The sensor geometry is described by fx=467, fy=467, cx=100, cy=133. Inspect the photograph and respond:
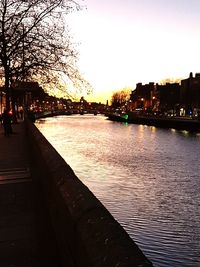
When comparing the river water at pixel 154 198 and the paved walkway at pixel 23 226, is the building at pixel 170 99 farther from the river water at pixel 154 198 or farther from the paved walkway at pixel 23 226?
the paved walkway at pixel 23 226

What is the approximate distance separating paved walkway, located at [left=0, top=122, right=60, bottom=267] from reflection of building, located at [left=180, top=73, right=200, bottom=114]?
122369mm

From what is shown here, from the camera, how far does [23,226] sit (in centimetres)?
815

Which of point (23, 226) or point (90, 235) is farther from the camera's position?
point (23, 226)

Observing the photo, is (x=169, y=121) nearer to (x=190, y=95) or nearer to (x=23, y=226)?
(x=190, y=95)

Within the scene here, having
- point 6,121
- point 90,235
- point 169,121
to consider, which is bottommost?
point 169,121

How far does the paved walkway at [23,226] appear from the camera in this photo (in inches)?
252

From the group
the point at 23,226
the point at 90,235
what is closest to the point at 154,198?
the point at 23,226

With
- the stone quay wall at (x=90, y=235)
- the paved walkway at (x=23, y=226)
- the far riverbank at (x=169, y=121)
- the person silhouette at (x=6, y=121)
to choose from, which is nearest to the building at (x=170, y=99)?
the far riverbank at (x=169, y=121)

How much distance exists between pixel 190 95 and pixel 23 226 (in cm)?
13142

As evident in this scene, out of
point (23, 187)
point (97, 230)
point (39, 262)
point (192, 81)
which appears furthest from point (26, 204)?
point (192, 81)

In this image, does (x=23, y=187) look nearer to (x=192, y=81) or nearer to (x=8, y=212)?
(x=8, y=212)

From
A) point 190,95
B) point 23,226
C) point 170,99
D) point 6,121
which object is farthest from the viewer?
point 170,99

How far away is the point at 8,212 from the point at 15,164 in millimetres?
7461

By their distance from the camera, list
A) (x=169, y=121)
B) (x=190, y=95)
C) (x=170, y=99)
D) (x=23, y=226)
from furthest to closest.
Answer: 1. (x=170, y=99)
2. (x=190, y=95)
3. (x=169, y=121)
4. (x=23, y=226)
